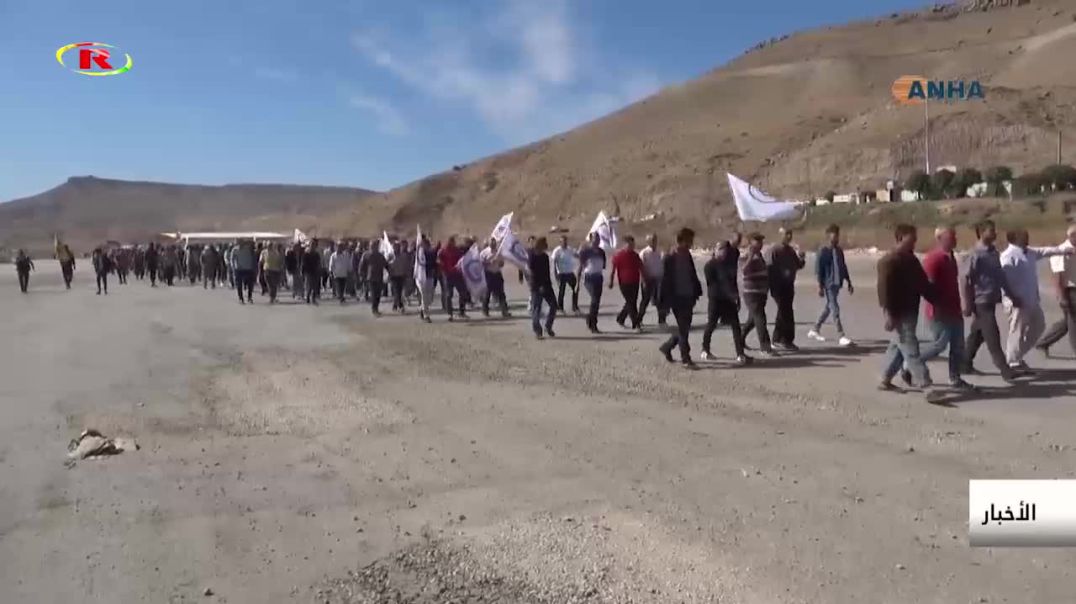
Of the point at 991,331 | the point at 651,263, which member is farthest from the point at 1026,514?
the point at 651,263

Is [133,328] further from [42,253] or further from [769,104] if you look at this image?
[42,253]

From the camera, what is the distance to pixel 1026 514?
5000 mm

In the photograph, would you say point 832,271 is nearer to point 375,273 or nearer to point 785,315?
point 785,315

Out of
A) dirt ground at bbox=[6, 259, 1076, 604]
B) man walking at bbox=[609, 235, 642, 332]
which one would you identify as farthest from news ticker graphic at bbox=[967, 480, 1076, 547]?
man walking at bbox=[609, 235, 642, 332]

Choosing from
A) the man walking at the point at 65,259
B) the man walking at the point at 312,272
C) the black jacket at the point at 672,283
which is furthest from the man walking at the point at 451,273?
the man walking at the point at 65,259

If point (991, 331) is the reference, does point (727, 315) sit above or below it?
above

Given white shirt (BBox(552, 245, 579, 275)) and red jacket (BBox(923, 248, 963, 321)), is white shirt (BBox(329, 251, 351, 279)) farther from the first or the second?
red jacket (BBox(923, 248, 963, 321))

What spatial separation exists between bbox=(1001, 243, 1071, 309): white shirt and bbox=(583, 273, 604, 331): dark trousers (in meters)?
6.87

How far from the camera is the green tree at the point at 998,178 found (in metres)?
52.2

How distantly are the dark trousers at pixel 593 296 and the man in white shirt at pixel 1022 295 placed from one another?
6857 millimetres

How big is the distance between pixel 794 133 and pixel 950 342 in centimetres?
8837

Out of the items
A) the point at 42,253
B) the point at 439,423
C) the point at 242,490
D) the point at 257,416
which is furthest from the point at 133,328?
the point at 42,253

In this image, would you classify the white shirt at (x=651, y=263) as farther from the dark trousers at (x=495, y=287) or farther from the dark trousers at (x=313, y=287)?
the dark trousers at (x=313, y=287)

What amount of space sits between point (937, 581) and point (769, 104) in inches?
4971
